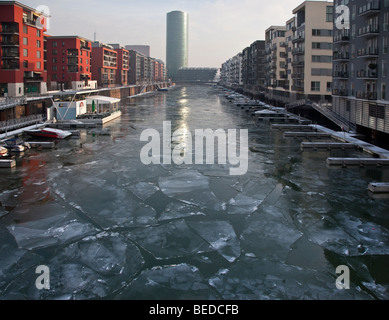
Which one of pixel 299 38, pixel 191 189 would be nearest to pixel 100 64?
pixel 299 38

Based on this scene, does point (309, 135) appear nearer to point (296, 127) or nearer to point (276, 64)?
point (296, 127)

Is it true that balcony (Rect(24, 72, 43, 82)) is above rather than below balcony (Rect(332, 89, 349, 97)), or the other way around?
above

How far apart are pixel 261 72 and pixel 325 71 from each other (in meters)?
69.5

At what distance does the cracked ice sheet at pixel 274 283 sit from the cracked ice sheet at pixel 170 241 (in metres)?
2.38

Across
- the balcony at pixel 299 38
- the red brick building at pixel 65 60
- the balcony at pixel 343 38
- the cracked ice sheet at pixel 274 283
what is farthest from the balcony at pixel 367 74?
the red brick building at pixel 65 60

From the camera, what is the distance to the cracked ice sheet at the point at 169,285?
14016 mm

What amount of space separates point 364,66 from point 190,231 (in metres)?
39.9

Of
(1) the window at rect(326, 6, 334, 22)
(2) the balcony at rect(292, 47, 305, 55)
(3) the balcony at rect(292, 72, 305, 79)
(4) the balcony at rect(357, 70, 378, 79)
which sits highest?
(1) the window at rect(326, 6, 334, 22)

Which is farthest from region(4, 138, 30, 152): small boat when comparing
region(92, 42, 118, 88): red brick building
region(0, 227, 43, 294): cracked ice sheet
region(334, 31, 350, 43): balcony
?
region(92, 42, 118, 88): red brick building

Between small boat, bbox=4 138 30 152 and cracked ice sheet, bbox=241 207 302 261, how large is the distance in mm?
28278

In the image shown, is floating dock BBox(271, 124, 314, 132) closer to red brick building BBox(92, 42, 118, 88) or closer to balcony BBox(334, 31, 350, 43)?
balcony BBox(334, 31, 350, 43)

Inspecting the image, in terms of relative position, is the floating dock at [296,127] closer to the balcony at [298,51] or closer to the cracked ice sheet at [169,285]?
the balcony at [298,51]

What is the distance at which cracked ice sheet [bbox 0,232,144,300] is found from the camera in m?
14.2
